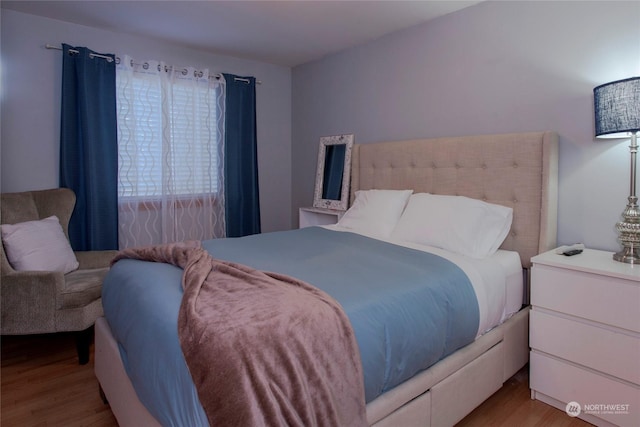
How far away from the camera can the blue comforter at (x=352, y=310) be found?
111 cm

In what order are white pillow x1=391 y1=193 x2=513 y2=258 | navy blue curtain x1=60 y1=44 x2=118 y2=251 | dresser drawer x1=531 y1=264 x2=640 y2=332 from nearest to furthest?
dresser drawer x1=531 y1=264 x2=640 y2=332 < white pillow x1=391 y1=193 x2=513 y2=258 < navy blue curtain x1=60 y1=44 x2=118 y2=251

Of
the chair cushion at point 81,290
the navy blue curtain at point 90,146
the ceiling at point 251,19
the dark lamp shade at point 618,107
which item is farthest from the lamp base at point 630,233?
the navy blue curtain at point 90,146

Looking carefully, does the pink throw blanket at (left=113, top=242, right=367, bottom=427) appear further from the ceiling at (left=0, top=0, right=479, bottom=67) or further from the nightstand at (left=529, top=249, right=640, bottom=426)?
the ceiling at (left=0, top=0, right=479, bottom=67)

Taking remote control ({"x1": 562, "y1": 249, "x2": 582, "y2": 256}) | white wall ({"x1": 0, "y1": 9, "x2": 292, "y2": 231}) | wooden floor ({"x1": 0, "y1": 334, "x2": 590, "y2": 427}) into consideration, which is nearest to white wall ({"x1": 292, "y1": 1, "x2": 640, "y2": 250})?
remote control ({"x1": 562, "y1": 249, "x2": 582, "y2": 256})

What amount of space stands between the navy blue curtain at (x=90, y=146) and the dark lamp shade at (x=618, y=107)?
3324mm

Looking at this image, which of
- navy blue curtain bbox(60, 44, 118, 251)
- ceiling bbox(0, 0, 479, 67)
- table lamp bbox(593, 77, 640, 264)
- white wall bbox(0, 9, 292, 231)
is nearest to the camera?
table lamp bbox(593, 77, 640, 264)

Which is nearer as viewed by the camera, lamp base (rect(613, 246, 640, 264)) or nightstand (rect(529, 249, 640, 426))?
nightstand (rect(529, 249, 640, 426))

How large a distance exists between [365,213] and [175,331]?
1.89 metres

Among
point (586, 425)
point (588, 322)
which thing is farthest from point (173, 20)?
point (586, 425)

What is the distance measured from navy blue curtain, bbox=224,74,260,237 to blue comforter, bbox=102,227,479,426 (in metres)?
1.79

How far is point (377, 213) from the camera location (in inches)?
107

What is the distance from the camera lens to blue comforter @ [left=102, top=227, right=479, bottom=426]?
111 centimetres

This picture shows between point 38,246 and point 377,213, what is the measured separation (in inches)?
89.5

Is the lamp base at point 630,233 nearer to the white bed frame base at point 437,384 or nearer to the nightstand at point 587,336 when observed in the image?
the nightstand at point 587,336
